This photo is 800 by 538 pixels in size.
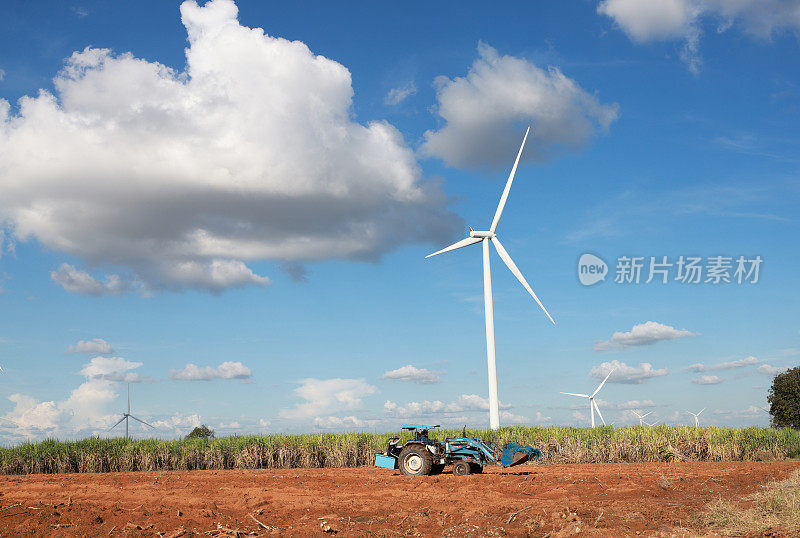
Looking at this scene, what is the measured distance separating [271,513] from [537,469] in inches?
521

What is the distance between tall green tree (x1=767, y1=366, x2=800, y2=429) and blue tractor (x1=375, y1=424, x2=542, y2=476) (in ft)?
156

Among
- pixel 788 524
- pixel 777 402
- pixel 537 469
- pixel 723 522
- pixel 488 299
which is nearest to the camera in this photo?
pixel 788 524

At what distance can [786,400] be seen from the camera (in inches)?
2398

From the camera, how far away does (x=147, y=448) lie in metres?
32.7

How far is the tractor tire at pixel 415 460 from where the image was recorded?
23312 mm

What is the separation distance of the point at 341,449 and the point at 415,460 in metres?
9.41

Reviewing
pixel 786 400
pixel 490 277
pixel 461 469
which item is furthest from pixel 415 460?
pixel 786 400

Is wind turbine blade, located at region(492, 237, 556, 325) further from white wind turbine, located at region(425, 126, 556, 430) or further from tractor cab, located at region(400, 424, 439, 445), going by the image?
tractor cab, located at region(400, 424, 439, 445)

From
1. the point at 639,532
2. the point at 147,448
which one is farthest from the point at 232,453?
the point at 639,532

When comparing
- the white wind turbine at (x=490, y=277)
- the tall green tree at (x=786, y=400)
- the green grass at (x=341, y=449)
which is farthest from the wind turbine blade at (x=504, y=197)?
the tall green tree at (x=786, y=400)

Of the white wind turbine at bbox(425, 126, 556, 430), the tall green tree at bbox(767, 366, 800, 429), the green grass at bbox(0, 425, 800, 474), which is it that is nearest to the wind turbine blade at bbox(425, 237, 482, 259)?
the white wind turbine at bbox(425, 126, 556, 430)

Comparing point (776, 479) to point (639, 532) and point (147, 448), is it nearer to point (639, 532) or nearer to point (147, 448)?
point (639, 532)

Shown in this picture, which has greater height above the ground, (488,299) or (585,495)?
(488,299)

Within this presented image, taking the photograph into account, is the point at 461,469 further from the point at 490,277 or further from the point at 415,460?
the point at 490,277
